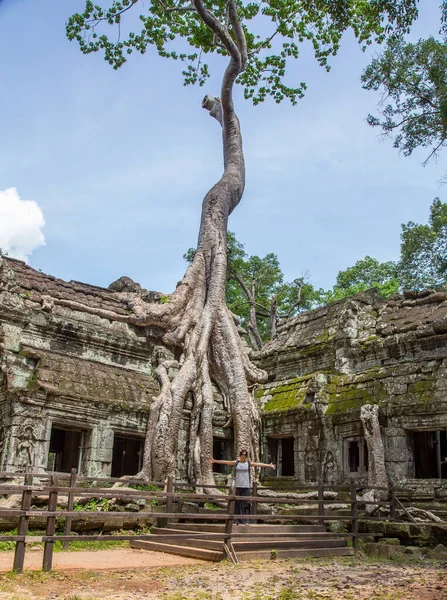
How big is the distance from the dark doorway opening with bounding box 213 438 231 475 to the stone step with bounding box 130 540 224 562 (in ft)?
18.0

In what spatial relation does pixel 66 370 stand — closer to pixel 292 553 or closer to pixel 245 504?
pixel 245 504

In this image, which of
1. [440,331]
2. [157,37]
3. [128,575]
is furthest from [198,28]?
[128,575]

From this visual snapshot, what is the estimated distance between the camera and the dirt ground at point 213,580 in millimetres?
5309

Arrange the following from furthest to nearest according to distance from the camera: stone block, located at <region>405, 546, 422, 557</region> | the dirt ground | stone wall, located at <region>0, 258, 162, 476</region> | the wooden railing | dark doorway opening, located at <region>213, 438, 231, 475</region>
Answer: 1. dark doorway opening, located at <region>213, 438, 231, 475</region>
2. stone wall, located at <region>0, 258, 162, 476</region>
3. stone block, located at <region>405, 546, 422, 557</region>
4. the wooden railing
5. the dirt ground

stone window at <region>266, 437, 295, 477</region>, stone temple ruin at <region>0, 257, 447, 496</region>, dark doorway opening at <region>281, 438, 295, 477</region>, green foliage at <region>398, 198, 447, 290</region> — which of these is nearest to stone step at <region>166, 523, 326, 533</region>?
stone temple ruin at <region>0, 257, 447, 496</region>

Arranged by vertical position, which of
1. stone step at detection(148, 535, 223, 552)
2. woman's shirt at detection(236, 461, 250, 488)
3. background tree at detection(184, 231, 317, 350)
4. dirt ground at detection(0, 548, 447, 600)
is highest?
background tree at detection(184, 231, 317, 350)

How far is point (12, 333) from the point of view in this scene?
12.2m

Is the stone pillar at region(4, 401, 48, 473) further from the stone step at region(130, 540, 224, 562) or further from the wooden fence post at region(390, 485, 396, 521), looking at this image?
the wooden fence post at region(390, 485, 396, 521)

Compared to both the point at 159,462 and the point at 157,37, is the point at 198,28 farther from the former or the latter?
the point at 159,462

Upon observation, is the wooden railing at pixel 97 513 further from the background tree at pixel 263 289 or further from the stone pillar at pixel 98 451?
the background tree at pixel 263 289

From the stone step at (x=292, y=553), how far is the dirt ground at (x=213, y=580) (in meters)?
0.14

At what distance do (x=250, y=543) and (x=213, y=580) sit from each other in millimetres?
1694

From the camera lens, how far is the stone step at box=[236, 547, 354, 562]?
7477 mm

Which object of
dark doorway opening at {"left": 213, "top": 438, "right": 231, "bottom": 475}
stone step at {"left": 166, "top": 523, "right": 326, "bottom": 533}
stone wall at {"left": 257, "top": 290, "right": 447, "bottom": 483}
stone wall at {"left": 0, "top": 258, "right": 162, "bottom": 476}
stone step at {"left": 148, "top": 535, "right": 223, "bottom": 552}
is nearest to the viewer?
stone step at {"left": 148, "top": 535, "right": 223, "bottom": 552}
